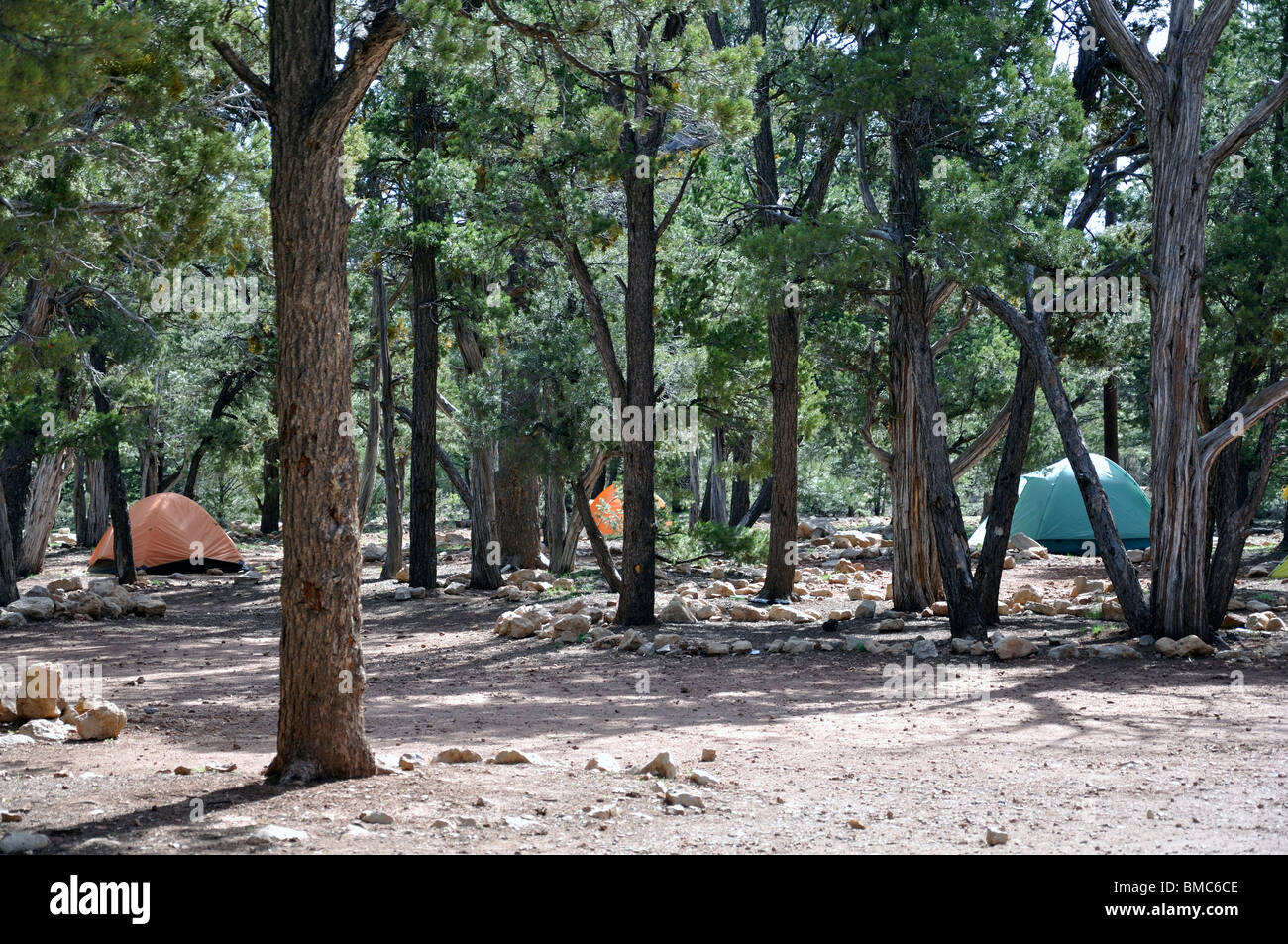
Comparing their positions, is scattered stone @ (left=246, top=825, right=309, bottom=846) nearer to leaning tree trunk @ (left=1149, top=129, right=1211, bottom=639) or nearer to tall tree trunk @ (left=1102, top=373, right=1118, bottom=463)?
leaning tree trunk @ (left=1149, top=129, right=1211, bottom=639)

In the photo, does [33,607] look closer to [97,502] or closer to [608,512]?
[97,502]

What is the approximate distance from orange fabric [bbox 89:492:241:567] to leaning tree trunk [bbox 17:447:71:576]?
1125 millimetres

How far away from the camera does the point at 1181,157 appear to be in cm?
1094

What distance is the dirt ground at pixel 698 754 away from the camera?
4.79 m

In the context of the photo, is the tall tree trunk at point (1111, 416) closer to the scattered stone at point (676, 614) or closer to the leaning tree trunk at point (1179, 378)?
the leaning tree trunk at point (1179, 378)

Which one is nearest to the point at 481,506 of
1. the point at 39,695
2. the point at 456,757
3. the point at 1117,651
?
the point at 1117,651

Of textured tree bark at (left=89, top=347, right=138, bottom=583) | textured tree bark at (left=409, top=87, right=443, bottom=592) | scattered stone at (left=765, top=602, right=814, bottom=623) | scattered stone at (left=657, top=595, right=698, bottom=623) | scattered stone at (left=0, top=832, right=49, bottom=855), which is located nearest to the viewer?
scattered stone at (left=0, top=832, right=49, bottom=855)

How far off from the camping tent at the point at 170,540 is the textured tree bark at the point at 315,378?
1849cm

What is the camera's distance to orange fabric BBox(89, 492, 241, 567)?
73.5 ft

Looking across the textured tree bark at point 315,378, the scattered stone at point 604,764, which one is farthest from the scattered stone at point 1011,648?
the textured tree bark at point 315,378

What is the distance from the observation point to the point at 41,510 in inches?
826

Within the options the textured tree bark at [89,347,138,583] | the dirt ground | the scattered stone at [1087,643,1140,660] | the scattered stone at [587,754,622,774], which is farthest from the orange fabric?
the scattered stone at [587,754,622,774]

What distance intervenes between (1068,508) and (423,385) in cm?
1467

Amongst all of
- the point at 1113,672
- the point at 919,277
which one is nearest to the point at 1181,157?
the point at 919,277
